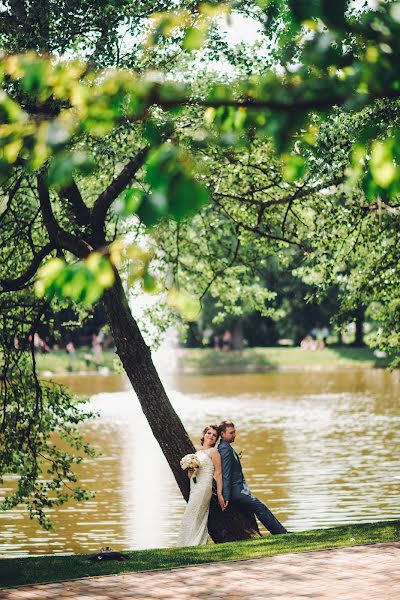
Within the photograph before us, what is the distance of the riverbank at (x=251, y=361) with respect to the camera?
200ft

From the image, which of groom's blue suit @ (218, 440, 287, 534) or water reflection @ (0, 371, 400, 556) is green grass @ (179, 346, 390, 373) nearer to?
water reflection @ (0, 371, 400, 556)

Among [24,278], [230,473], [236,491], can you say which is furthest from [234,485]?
[24,278]

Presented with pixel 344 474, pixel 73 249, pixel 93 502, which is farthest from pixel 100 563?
pixel 344 474

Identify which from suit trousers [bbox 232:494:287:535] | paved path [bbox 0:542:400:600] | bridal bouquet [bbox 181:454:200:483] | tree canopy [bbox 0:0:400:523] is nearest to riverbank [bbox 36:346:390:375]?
tree canopy [bbox 0:0:400:523]

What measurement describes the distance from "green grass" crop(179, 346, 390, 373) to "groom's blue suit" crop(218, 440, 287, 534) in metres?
47.9

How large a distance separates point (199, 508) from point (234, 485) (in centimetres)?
52

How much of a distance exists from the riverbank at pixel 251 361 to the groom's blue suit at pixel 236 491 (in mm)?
46894

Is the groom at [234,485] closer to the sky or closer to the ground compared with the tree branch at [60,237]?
closer to the ground

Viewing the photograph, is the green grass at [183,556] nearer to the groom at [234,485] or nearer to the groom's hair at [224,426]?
the groom at [234,485]

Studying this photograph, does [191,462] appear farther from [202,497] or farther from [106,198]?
[106,198]

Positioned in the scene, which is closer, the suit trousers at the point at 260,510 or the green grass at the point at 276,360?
the suit trousers at the point at 260,510

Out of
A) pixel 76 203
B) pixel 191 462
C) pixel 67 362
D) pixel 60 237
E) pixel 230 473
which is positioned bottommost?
pixel 230 473

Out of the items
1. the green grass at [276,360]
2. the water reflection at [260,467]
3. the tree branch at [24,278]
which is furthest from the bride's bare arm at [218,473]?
the green grass at [276,360]

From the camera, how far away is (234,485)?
12375 mm
